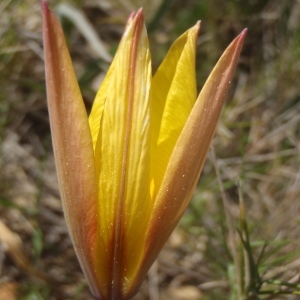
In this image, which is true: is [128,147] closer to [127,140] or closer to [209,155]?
[127,140]

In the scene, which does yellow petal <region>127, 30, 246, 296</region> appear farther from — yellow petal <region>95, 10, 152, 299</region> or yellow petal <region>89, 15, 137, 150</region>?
yellow petal <region>89, 15, 137, 150</region>

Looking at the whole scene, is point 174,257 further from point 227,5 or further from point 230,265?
point 227,5

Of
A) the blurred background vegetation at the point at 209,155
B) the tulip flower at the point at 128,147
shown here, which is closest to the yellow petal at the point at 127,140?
the tulip flower at the point at 128,147

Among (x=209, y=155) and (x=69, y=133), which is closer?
(x=69, y=133)

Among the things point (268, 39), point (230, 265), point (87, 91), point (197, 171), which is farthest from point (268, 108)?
point (197, 171)

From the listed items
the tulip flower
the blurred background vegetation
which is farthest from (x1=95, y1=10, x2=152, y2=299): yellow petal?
the blurred background vegetation

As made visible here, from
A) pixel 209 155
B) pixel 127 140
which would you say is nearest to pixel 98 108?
pixel 127 140
